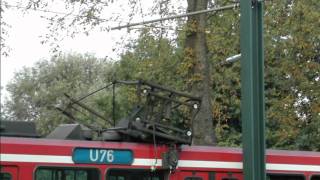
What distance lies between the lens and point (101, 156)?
34.9 ft

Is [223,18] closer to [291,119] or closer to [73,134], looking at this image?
[291,119]

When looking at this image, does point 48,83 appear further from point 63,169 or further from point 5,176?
point 5,176

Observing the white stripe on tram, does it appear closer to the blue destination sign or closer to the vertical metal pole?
the blue destination sign

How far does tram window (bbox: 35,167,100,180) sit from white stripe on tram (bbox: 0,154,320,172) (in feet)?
0.37

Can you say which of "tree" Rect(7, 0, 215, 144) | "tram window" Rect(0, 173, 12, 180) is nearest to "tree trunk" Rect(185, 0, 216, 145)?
"tree" Rect(7, 0, 215, 144)

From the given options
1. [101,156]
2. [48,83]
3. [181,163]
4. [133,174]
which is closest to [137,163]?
[133,174]

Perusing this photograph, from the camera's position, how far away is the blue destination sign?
1049 centimetres

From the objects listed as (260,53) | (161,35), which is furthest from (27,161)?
(161,35)

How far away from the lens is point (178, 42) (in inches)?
874

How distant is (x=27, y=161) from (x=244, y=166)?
3.93m

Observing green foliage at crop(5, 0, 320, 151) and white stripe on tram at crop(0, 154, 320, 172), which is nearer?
white stripe on tram at crop(0, 154, 320, 172)

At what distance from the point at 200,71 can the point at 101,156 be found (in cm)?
889

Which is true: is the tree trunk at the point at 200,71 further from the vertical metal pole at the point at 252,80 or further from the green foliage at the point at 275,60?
the vertical metal pole at the point at 252,80

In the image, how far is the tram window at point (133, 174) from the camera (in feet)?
35.2
